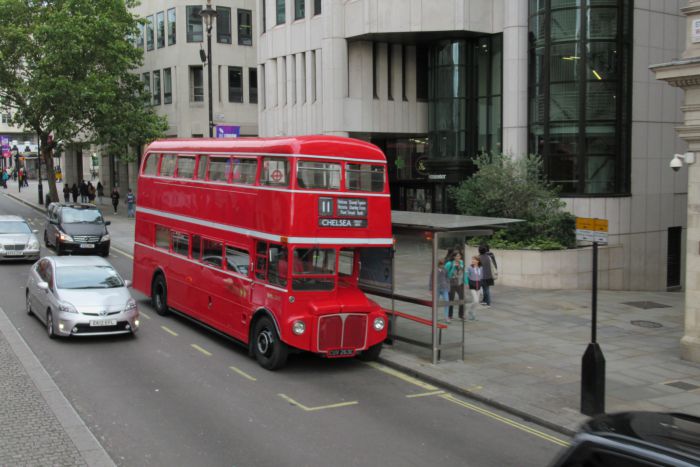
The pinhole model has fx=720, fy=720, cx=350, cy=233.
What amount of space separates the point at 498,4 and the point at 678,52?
23.4 ft

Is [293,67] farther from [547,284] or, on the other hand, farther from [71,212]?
[547,284]

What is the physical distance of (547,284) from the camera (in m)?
22.8

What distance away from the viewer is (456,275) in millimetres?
14992

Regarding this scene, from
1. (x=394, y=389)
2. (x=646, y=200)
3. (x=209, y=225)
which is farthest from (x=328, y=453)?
(x=646, y=200)

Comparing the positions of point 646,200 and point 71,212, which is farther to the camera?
point 71,212

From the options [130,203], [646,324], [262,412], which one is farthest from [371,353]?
[130,203]

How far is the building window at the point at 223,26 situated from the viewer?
46875 millimetres

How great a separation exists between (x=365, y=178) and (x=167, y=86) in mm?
38266

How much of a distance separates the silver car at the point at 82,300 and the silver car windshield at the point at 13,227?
11007 millimetres

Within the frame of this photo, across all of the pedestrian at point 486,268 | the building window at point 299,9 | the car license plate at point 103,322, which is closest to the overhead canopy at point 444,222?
the pedestrian at point 486,268

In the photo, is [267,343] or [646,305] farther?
[646,305]

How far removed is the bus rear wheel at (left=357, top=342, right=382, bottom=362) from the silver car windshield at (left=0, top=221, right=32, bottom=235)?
17.2 m

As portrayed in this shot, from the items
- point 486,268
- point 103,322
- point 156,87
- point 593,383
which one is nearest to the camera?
point 593,383

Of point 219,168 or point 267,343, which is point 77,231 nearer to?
point 219,168
